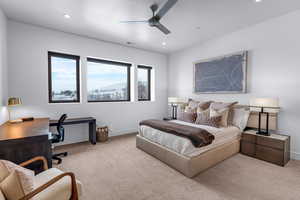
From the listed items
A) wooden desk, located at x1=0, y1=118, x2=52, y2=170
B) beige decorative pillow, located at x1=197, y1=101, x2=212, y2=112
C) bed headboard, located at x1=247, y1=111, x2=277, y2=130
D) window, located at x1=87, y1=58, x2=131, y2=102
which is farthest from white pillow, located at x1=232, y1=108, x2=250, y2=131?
wooden desk, located at x1=0, y1=118, x2=52, y2=170

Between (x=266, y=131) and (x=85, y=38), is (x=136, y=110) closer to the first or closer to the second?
(x=85, y=38)

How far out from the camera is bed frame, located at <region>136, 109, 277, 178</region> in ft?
7.43

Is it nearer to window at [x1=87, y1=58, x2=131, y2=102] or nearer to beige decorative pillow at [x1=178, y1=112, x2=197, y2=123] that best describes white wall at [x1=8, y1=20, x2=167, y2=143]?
window at [x1=87, y1=58, x2=131, y2=102]

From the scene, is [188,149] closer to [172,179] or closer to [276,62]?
[172,179]

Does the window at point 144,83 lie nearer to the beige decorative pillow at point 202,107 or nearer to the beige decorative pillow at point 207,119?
the beige decorative pillow at point 202,107

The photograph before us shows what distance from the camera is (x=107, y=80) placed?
4.52m

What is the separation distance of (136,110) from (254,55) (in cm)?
360

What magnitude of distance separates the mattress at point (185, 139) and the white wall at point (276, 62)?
0.96 meters

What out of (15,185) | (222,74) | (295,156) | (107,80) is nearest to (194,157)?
(15,185)

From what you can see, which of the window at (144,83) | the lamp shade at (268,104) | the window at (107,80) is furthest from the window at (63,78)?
the lamp shade at (268,104)

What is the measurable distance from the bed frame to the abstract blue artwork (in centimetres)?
85

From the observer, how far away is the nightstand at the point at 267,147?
2586mm

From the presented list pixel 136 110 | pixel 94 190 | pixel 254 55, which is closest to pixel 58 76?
pixel 136 110

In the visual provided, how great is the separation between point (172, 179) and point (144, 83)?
12.0ft
